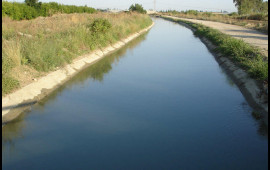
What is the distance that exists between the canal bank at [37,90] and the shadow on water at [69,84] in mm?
119

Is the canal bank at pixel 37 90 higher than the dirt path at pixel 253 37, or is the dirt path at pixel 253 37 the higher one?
the dirt path at pixel 253 37

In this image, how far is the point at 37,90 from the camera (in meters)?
9.45

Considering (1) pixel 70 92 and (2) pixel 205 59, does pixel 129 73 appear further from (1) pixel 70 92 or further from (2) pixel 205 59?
(2) pixel 205 59

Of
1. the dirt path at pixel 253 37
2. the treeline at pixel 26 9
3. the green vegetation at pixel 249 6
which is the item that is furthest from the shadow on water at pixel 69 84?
the green vegetation at pixel 249 6

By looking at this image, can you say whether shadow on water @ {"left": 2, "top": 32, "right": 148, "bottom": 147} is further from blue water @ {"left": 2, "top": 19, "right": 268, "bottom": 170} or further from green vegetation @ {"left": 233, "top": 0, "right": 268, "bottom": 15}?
green vegetation @ {"left": 233, "top": 0, "right": 268, "bottom": 15}

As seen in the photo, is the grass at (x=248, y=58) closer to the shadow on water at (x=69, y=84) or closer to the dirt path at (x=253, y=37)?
the dirt path at (x=253, y=37)

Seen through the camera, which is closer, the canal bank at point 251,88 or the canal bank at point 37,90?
the canal bank at point 37,90

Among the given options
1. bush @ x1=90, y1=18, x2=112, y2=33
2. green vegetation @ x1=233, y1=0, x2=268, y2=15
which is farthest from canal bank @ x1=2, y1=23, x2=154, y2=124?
green vegetation @ x1=233, y1=0, x2=268, y2=15

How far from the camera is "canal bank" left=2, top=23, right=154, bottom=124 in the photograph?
7.84 meters

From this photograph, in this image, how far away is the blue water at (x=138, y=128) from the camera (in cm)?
571

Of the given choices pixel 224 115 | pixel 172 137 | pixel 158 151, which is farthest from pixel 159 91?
pixel 158 151

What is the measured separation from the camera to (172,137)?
6699mm

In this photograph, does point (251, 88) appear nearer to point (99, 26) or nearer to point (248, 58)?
point (248, 58)

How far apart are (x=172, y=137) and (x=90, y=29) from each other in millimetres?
13215
